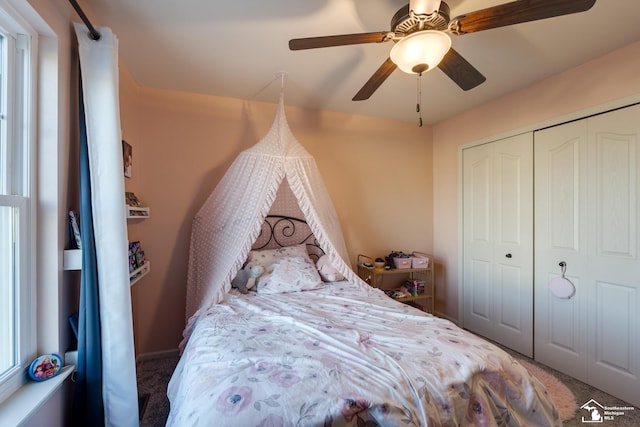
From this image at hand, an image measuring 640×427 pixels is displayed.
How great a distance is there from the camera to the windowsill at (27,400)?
3.31ft

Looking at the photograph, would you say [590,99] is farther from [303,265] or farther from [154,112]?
[154,112]

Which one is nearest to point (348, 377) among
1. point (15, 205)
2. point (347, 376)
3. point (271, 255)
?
point (347, 376)

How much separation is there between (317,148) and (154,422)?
2.83 metres

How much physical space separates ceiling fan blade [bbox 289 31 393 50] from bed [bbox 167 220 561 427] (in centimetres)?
157

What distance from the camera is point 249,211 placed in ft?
7.48

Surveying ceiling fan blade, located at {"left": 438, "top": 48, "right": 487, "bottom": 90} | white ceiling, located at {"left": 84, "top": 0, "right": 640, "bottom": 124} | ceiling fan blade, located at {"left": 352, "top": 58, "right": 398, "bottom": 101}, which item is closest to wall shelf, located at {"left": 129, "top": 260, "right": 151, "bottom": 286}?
white ceiling, located at {"left": 84, "top": 0, "right": 640, "bottom": 124}

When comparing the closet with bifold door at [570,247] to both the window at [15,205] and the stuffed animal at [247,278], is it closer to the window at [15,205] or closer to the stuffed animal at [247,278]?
the stuffed animal at [247,278]

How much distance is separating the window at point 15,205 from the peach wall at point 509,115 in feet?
12.0

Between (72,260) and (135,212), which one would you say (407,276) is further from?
(72,260)

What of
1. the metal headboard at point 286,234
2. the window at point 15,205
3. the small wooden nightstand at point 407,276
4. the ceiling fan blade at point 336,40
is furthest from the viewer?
the small wooden nightstand at point 407,276

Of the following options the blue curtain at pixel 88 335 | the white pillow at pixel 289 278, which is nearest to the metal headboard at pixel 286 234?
the white pillow at pixel 289 278

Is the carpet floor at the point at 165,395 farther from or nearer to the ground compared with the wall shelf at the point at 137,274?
nearer to the ground

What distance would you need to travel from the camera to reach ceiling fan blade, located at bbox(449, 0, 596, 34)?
46.0 inches

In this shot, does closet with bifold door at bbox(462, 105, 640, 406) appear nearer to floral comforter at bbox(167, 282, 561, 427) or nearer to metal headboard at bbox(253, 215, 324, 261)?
floral comforter at bbox(167, 282, 561, 427)
